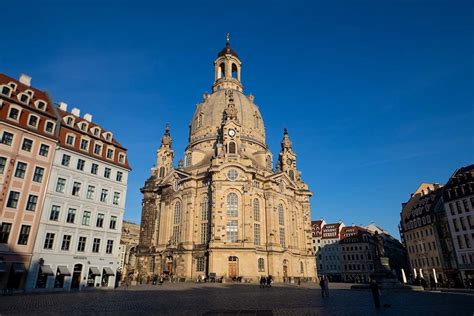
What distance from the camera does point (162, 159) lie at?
71562mm

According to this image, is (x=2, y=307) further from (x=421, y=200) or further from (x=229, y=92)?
(x=421, y=200)

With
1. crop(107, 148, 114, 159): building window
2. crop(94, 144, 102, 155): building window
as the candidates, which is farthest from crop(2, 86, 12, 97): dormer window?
crop(107, 148, 114, 159): building window

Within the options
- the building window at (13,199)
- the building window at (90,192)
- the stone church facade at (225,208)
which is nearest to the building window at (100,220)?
the building window at (90,192)

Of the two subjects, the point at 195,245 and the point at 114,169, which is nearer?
the point at 114,169

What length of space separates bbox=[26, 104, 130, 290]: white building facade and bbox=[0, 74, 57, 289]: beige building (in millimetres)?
878

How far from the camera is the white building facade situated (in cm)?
3131

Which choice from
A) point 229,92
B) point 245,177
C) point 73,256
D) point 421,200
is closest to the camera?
point 73,256

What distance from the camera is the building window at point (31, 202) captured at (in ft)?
100

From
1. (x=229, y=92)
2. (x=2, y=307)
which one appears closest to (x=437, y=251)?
(x=229, y=92)

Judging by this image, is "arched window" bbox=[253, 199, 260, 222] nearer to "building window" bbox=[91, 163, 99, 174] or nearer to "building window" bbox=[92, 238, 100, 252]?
"building window" bbox=[92, 238, 100, 252]

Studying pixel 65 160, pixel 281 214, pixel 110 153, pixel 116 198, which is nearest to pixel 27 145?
pixel 65 160

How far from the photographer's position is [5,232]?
28.4 m

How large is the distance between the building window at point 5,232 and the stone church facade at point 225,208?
28375 millimetres

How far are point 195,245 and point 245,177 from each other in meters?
15.0
